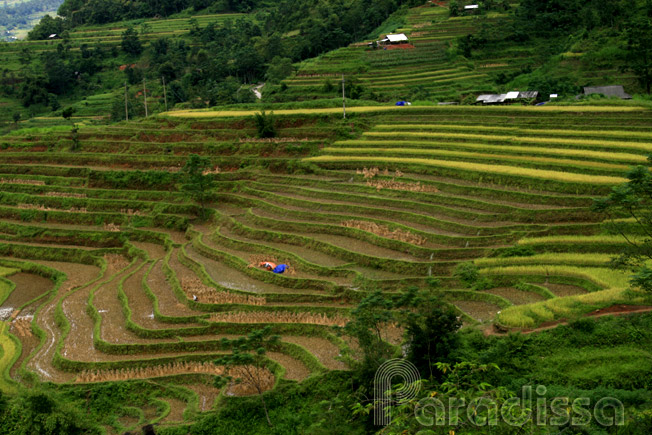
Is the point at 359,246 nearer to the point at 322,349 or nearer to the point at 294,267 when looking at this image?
the point at 294,267

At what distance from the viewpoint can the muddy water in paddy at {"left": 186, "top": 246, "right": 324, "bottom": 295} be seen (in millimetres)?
20297

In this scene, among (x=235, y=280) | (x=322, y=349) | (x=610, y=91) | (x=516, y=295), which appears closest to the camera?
(x=322, y=349)

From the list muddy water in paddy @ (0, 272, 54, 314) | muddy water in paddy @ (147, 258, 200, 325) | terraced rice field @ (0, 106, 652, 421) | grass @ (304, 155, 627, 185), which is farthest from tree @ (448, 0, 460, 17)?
muddy water in paddy @ (0, 272, 54, 314)

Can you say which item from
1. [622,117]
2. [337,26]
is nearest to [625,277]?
[622,117]

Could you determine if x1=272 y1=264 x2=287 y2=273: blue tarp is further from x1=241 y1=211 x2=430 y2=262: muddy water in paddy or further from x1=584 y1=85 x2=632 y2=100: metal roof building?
x1=584 y1=85 x2=632 y2=100: metal roof building

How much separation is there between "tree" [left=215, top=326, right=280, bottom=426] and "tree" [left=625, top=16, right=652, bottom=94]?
28.5 m

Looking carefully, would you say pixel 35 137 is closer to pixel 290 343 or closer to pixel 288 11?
pixel 290 343

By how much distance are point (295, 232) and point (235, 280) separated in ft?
12.6

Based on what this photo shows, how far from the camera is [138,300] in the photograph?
21.5 m

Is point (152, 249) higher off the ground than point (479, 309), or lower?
lower

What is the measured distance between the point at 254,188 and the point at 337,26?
3661 centimetres

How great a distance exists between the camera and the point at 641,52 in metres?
34.2

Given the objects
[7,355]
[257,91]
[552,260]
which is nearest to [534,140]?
[552,260]

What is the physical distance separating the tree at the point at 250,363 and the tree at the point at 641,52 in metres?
28.5
